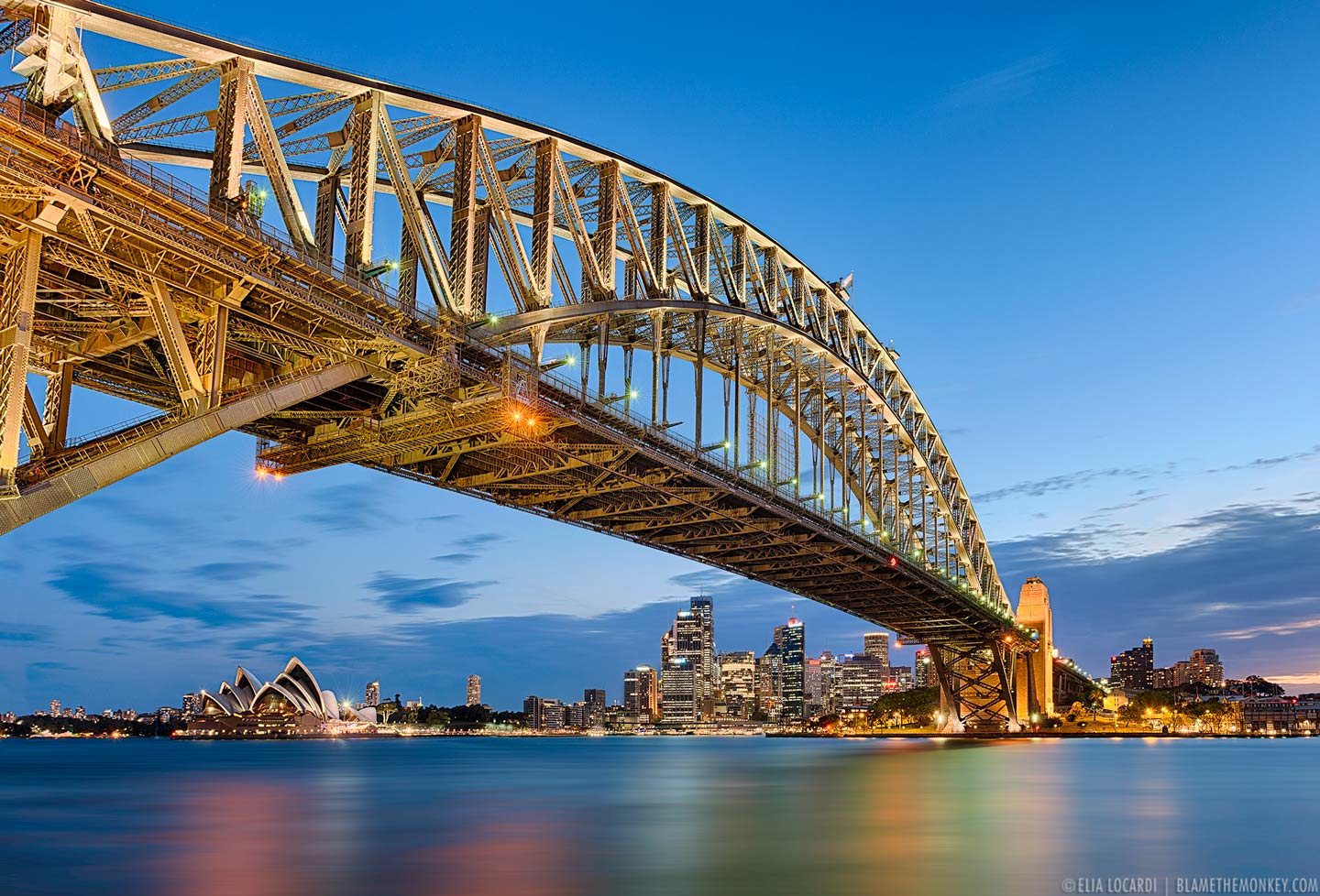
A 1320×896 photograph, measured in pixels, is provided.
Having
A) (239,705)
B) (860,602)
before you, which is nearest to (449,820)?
(860,602)

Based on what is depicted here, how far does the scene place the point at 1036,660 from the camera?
11681cm

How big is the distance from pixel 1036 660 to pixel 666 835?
9694cm

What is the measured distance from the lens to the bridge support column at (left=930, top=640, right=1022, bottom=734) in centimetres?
10694

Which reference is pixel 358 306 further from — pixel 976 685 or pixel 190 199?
pixel 976 685

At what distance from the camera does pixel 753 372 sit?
202ft

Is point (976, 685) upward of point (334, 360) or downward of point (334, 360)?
downward

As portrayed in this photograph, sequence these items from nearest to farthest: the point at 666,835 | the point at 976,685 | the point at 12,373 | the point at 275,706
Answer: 1. the point at 12,373
2. the point at 666,835
3. the point at 976,685
4. the point at 275,706

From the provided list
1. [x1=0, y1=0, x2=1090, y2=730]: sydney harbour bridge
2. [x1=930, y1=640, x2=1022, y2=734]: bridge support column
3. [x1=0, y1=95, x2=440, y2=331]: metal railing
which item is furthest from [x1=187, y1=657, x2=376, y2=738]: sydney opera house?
[x1=0, y1=95, x2=440, y2=331]: metal railing

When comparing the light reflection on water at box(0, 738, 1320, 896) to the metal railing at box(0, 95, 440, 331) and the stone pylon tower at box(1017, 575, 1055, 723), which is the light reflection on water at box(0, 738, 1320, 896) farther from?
the stone pylon tower at box(1017, 575, 1055, 723)

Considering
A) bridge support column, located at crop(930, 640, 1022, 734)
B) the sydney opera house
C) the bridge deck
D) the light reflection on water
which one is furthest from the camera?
the sydney opera house

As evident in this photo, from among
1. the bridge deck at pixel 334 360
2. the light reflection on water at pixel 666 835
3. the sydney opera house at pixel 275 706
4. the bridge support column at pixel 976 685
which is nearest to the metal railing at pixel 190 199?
the bridge deck at pixel 334 360

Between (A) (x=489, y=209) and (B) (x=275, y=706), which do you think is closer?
(A) (x=489, y=209)

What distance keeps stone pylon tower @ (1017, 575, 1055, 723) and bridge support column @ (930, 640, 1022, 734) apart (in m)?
4.41

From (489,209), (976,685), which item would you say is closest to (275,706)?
(976,685)
